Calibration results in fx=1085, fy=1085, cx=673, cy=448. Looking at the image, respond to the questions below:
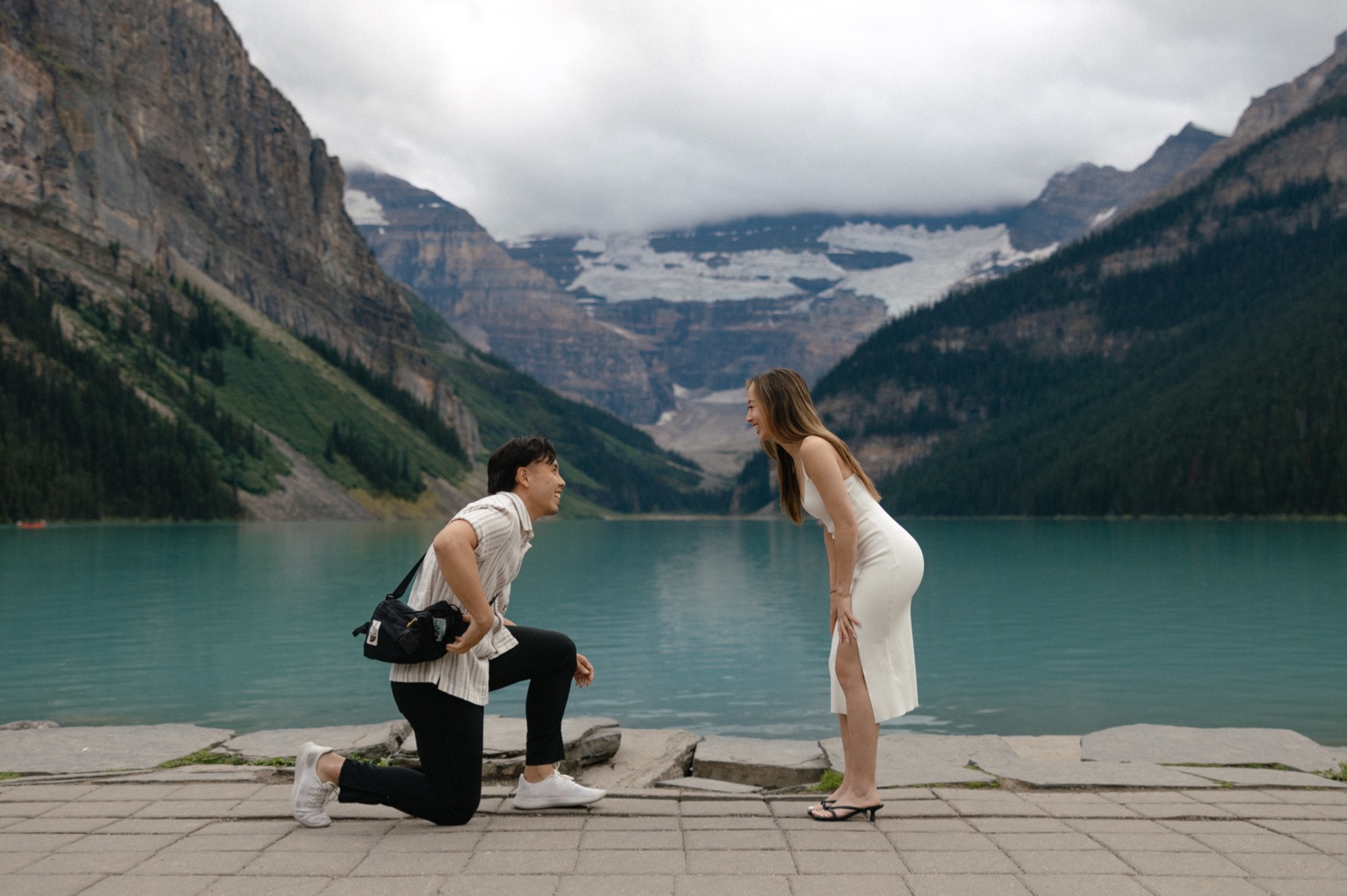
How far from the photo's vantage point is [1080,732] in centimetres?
1847

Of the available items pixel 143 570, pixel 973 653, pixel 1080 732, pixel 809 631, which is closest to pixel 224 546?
pixel 143 570

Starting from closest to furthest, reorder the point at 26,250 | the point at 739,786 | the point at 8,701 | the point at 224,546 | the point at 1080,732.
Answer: the point at 739,786 < the point at 1080,732 < the point at 8,701 < the point at 224,546 < the point at 26,250

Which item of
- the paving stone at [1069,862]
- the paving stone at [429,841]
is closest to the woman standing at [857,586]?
the paving stone at [1069,862]

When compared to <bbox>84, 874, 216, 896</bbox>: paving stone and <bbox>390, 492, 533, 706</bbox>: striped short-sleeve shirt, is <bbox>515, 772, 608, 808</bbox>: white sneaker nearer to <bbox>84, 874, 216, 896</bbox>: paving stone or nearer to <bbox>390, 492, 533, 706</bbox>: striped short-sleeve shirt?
<bbox>390, 492, 533, 706</bbox>: striped short-sleeve shirt

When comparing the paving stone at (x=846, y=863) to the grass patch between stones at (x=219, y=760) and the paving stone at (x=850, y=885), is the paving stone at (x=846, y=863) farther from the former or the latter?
the grass patch between stones at (x=219, y=760)

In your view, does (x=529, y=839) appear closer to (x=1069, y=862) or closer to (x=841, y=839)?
(x=841, y=839)

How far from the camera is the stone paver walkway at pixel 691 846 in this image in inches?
249

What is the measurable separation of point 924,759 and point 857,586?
10.4 feet

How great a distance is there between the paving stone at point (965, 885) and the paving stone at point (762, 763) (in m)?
4.20

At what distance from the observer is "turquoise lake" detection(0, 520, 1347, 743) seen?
20.3 meters

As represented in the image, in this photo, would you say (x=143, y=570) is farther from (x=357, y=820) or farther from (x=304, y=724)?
(x=357, y=820)

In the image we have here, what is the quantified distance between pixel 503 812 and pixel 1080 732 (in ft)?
43.2

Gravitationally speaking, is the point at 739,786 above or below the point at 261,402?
below

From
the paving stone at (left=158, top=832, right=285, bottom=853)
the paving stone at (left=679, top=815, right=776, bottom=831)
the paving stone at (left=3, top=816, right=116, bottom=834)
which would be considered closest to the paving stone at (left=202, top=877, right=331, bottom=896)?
the paving stone at (left=158, top=832, right=285, bottom=853)
